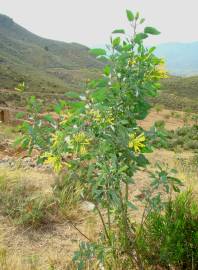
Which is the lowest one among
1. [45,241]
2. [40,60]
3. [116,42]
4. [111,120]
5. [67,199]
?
[45,241]

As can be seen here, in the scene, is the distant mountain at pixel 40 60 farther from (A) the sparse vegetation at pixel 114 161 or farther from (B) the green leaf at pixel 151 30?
(B) the green leaf at pixel 151 30

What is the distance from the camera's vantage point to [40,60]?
260 ft

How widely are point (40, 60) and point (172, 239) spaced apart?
7945cm

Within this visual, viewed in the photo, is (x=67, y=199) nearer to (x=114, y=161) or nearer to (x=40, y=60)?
(x=114, y=161)

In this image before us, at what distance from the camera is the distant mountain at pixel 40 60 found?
5061 centimetres

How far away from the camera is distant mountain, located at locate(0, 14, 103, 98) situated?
1992 inches

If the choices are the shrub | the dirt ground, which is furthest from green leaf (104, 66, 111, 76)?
the shrub

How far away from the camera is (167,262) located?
2635 millimetres

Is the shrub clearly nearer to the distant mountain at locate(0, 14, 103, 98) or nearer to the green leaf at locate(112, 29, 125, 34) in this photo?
the green leaf at locate(112, 29, 125, 34)

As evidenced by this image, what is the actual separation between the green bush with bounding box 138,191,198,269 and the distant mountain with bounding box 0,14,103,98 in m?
34.1

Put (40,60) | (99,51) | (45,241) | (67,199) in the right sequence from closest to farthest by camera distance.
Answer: (99,51) → (45,241) → (67,199) → (40,60)

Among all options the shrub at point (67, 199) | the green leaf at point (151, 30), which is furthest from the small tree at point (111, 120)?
the shrub at point (67, 199)

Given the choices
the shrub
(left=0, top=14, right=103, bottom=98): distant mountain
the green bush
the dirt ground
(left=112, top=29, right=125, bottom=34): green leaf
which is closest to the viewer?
(left=112, top=29, right=125, bottom=34): green leaf

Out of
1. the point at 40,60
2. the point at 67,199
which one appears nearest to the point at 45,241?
the point at 67,199
